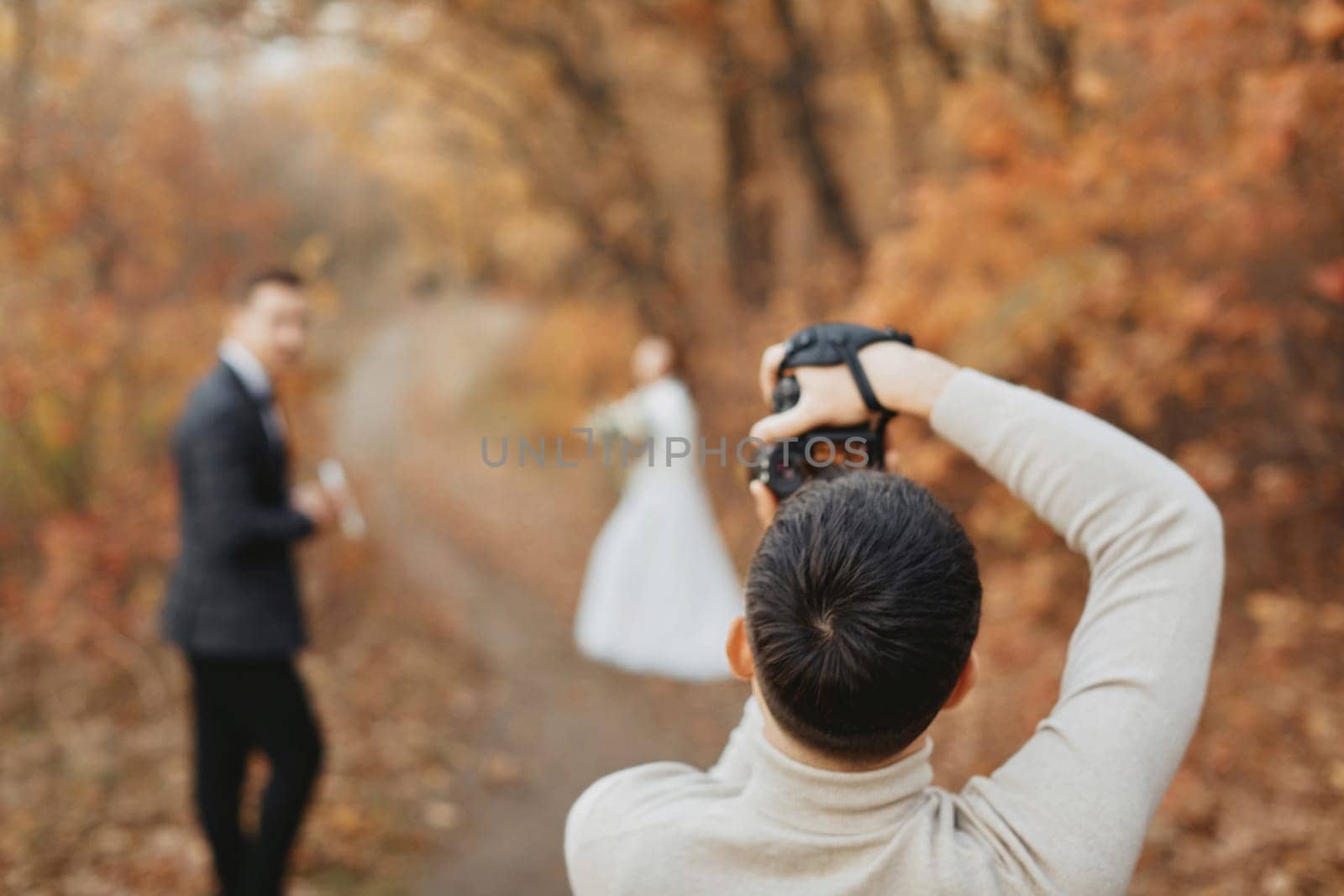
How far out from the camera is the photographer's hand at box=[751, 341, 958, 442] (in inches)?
47.5

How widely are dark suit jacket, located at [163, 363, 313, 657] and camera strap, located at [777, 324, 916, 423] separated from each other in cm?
226

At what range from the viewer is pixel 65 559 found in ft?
17.3

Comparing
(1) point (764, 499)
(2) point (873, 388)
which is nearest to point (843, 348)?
(2) point (873, 388)

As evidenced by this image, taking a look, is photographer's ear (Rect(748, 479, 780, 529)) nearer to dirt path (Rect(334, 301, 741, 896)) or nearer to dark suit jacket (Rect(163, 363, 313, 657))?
dark suit jacket (Rect(163, 363, 313, 657))

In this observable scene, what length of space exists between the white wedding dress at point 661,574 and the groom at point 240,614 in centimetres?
275

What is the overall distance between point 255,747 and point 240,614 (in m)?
0.52

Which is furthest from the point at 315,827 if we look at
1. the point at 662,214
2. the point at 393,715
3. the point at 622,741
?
the point at 662,214

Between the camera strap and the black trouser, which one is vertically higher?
the camera strap

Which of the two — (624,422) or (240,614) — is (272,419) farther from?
(624,422)

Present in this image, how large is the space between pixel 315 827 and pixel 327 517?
1.80 metres

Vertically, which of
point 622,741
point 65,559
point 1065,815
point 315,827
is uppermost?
point 1065,815

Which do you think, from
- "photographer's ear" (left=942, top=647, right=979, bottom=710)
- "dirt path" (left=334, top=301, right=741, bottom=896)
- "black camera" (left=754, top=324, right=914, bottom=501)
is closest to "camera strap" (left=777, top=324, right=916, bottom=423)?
"black camera" (left=754, top=324, right=914, bottom=501)

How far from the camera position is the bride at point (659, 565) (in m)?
5.64

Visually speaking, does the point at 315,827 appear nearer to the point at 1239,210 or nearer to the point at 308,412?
the point at 1239,210
